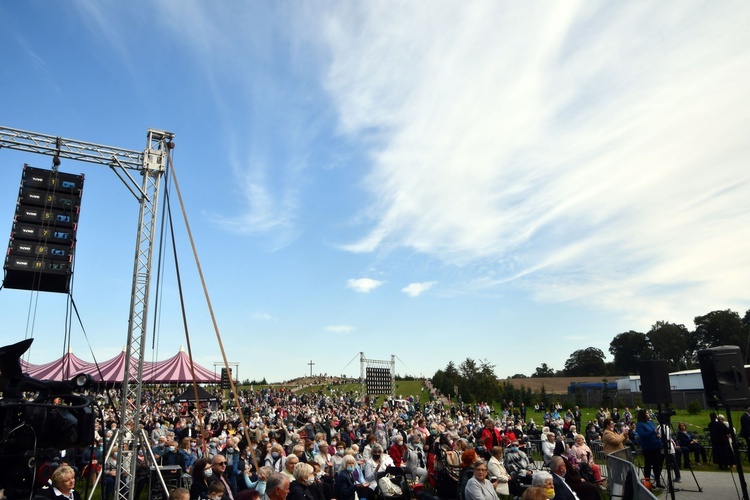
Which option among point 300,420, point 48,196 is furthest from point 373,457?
point 300,420

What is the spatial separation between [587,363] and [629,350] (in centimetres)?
1247

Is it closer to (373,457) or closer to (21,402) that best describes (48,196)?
(21,402)

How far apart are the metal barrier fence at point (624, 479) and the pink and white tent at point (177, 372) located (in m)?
28.7

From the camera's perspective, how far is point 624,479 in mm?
6711

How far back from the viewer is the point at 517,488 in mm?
9773

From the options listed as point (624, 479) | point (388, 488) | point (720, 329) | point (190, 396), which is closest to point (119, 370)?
point (190, 396)

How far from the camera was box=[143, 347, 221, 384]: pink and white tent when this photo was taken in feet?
107

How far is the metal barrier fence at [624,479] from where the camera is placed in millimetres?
5896

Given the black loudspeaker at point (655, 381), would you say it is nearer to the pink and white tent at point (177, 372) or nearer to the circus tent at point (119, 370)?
the circus tent at point (119, 370)

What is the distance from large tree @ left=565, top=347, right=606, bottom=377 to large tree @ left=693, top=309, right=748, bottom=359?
2096 cm

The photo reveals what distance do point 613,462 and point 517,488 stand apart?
291 cm

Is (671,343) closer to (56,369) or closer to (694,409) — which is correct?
(694,409)

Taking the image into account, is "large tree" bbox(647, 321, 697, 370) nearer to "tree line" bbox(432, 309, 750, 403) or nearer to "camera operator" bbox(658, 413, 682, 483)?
"tree line" bbox(432, 309, 750, 403)

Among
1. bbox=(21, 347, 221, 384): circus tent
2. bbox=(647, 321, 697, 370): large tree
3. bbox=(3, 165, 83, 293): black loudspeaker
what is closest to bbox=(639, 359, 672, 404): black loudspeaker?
bbox=(3, 165, 83, 293): black loudspeaker
